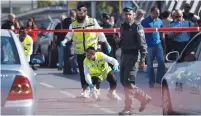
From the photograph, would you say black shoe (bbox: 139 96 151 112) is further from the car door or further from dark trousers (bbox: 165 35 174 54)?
dark trousers (bbox: 165 35 174 54)

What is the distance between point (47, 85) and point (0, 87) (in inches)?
381

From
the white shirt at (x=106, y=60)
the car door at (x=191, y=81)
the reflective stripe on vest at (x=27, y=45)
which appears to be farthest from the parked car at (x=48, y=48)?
the car door at (x=191, y=81)

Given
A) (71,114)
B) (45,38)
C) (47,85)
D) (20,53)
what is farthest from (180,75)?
(45,38)

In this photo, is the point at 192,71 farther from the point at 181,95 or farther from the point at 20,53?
the point at 20,53

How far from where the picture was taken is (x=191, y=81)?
33.0 feet

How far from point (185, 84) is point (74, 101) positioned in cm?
398

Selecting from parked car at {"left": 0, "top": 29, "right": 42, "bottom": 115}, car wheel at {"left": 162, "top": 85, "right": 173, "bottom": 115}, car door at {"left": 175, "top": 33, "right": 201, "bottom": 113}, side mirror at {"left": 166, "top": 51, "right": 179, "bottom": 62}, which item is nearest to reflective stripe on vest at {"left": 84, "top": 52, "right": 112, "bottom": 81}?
side mirror at {"left": 166, "top": 51, "right": 179, "bottom": 62}

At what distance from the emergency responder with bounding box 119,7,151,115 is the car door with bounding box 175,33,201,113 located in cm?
96

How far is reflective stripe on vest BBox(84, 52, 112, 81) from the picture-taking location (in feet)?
44.5

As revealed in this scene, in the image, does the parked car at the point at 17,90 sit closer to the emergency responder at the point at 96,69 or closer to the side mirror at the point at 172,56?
the side mirror at the point at 172,56

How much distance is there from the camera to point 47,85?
17562 mm

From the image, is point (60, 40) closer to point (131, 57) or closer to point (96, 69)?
point (96, 69)

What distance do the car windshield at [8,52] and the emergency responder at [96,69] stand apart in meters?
4.52

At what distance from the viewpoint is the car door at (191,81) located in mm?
9852
